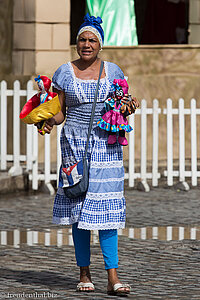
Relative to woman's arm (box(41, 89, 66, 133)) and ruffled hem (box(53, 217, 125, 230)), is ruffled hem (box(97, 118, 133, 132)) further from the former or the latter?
ruffled hem (box(53, 217, 125, 230))

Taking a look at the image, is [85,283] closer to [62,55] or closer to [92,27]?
[92,27]

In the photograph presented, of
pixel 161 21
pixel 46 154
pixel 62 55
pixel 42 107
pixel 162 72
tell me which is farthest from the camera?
pixel 161 21

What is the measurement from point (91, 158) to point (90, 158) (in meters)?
0.01

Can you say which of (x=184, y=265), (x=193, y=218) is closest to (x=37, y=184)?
(x=193, y=218)

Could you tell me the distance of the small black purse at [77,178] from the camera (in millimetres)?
5500

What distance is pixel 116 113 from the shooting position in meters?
5.53

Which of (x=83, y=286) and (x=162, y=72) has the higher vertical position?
(x=162, y=72)

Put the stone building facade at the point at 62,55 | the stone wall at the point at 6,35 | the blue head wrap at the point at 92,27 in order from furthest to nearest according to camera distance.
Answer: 1. the stone wall at the point at 6,35
2. the stone building facade at the point at 62,55
3. the blue head wrap at the point at 92,27

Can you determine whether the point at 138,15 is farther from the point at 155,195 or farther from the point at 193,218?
the point at 193,218

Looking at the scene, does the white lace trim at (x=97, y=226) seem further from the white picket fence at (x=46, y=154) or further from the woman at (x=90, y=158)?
the white picket fence at (x=46, y=154)

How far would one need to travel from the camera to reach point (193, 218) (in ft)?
30.3

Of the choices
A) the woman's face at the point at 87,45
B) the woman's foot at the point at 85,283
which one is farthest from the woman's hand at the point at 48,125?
the woman's foot at the point at 85,283

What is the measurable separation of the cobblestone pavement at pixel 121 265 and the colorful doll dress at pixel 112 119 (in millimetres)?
1080

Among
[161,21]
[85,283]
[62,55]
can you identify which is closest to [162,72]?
[62,55]
